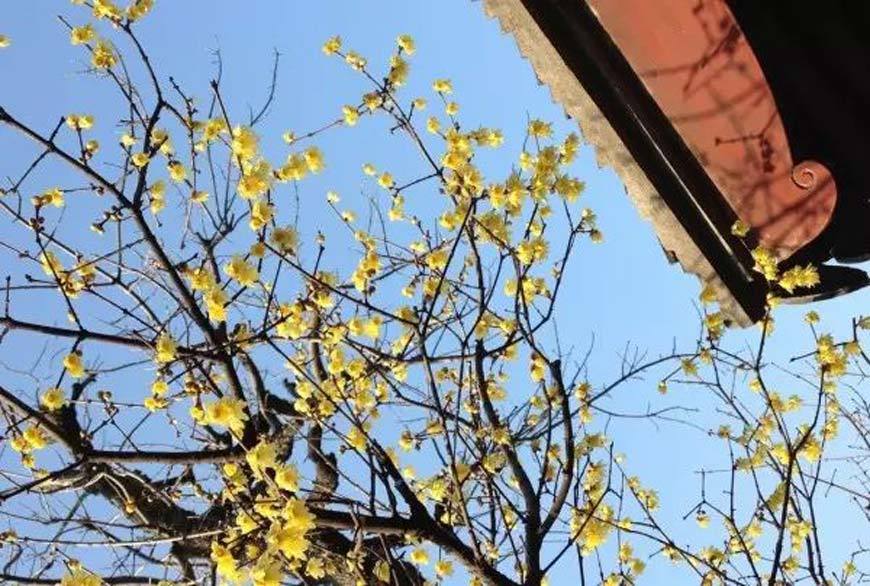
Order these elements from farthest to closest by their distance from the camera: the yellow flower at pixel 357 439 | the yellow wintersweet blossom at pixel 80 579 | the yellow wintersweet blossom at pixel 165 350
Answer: the yellow wintersweet blossom at pixel 165 350
the yellow flower at pixel 357 439
the yellow wintersweet blossom at pixel 80 579

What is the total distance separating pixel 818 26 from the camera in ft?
12.0

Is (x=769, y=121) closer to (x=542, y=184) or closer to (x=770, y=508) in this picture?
(x=542, y=184)

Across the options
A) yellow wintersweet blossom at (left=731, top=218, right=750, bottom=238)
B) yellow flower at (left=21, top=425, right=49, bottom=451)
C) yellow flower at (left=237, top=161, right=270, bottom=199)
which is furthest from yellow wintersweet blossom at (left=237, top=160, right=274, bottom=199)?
yellow wintersweet blossom at (left=731, top=218, right=750, bottom=238)

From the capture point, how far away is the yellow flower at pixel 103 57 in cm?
452

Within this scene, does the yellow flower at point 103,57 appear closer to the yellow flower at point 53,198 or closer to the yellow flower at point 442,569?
the yellow flower at point 53,198

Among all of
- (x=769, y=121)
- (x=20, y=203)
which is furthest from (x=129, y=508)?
(x=769, y=121)

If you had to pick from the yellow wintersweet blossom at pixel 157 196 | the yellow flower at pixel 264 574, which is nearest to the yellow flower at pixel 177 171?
the yellow wintersweet blossom at pixel 157 196

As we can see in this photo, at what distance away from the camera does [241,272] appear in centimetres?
387

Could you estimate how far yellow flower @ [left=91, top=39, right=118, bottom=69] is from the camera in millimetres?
4520

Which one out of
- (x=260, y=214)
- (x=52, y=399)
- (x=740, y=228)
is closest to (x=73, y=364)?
(x=52, y=399)

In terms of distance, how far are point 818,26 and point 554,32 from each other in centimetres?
114

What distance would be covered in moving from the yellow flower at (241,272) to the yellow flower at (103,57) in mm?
1492

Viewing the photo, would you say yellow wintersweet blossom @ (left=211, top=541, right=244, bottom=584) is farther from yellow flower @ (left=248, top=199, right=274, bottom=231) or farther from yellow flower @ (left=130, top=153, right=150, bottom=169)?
yellow flower @ (left=130, top=153, right=150, bottom=169)

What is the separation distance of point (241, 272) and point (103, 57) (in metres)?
1.62
